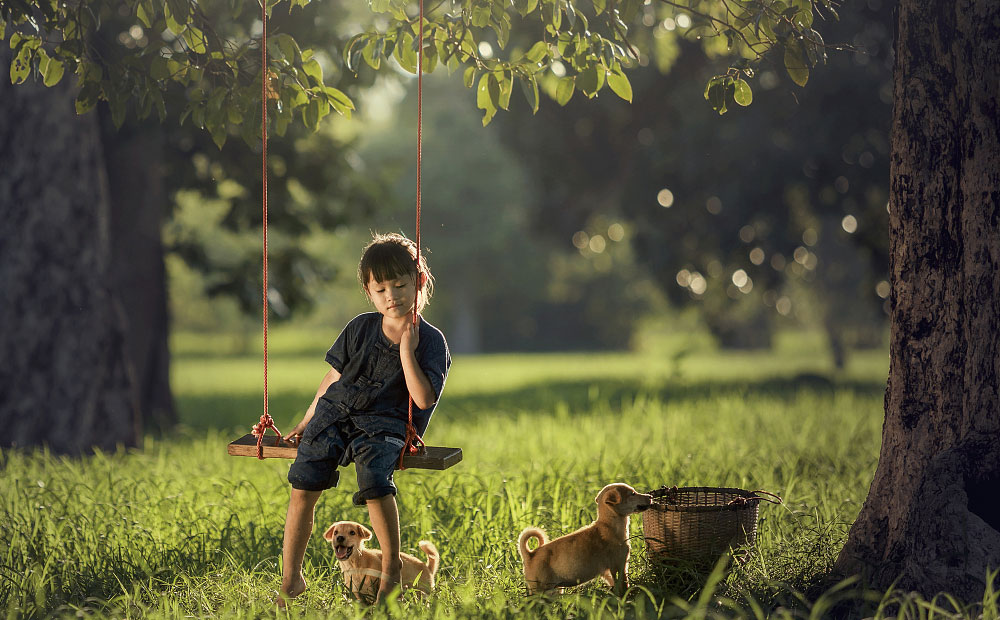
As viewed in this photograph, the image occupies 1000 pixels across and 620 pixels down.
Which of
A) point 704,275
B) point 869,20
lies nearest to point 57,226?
point 869,20

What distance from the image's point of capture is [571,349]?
163ft

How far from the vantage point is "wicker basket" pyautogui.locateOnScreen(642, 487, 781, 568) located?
14.3 ft

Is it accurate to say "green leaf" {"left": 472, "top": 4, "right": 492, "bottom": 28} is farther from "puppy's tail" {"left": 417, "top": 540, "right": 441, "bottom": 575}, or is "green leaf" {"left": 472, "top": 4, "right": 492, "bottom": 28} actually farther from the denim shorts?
"puppy's tail" {"left": 417, "top": 540, "right": 441, "bottom": 575}

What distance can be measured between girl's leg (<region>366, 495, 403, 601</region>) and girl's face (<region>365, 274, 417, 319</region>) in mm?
778

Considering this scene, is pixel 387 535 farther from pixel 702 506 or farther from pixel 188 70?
pixel 188 70

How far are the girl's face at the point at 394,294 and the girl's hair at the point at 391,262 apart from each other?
0.06ft

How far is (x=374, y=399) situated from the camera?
418cm

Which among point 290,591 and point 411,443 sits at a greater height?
point 411,443

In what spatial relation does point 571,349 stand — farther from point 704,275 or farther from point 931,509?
point 931,509

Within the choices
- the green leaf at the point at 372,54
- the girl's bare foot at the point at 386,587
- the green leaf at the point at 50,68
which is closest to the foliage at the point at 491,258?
the green leaf at the point at 50,68

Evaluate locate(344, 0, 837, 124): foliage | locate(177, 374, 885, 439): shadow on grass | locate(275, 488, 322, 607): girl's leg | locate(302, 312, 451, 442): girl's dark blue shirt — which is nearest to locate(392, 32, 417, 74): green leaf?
locate(344, 0, 837, 124): foliage

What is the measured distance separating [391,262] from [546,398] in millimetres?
11672

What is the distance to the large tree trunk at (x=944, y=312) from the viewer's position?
4.06 m

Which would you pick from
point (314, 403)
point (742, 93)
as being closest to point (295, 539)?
point (314, 403)
